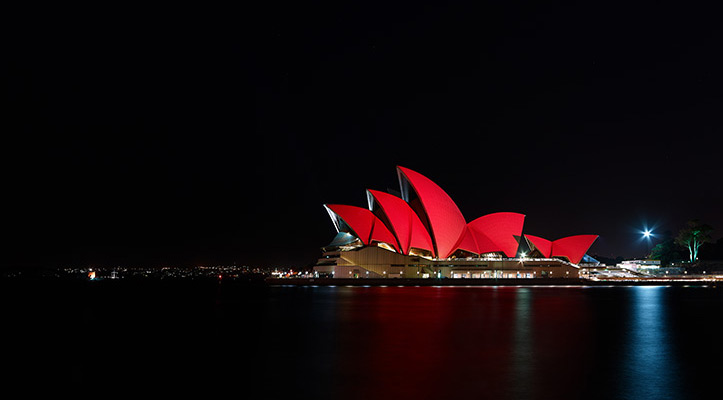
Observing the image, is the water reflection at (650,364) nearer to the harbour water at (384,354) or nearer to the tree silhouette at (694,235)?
the harbour water at (384,354)

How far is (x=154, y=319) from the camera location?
104 ft

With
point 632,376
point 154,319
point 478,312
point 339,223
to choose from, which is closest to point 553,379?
point 632,376

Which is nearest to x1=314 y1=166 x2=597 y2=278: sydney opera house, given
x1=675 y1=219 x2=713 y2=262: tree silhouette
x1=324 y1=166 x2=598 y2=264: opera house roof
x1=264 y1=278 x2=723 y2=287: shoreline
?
x1=324 y1=166 x2=598 y2=264: opera house roof

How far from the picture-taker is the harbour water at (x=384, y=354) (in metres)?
13.8

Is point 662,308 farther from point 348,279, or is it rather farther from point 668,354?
point 348,279

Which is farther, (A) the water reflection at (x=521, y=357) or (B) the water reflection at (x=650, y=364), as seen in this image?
(A) the water reflection at (x=521, y=357)

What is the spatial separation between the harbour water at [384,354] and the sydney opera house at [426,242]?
33286mm

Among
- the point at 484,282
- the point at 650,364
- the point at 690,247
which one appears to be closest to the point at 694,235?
the point at 690,247

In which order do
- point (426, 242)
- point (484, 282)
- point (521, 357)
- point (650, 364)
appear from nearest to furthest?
1. point (650, 364)
2. point (521, 357)
3. point (426, 242)
4. point (484, 282)

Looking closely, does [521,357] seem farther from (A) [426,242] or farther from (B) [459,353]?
(A) [426,242]

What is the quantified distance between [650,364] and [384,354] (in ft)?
26.5

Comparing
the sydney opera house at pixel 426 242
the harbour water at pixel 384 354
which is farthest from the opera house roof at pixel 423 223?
the harbour water at pixel 384 354

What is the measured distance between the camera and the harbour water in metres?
13.8

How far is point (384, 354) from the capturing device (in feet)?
60.0
